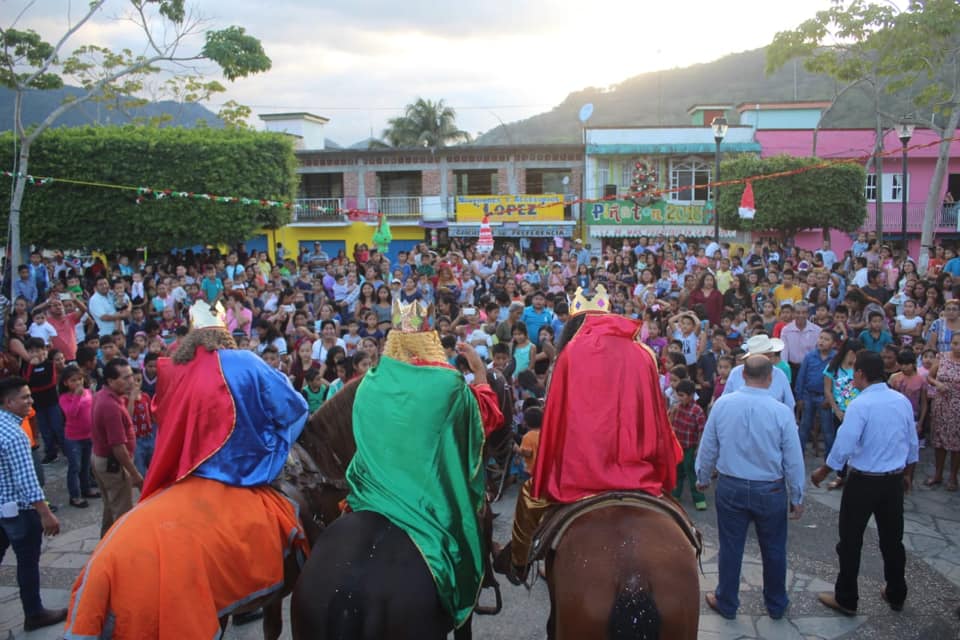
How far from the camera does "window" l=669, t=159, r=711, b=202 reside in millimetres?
33594

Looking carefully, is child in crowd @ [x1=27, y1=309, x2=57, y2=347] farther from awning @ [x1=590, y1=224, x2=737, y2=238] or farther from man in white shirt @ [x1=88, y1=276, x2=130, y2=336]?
awning @ [x1=590, y1=224, x2=737, y2=238]

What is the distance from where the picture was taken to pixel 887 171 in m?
34.4

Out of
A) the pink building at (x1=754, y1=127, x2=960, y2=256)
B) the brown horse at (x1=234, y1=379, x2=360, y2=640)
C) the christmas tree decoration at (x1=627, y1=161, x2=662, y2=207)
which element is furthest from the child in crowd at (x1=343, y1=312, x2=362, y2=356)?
the pink building at (x1=754, y1=127, x2=960, y2=256)

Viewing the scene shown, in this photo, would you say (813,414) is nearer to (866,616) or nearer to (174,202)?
(866,616)

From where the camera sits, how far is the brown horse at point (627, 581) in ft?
11.5

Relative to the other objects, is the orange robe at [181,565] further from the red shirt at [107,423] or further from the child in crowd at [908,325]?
the child in crowd at [908,325]

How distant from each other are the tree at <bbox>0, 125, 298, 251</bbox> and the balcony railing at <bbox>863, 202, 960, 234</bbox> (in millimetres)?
27566

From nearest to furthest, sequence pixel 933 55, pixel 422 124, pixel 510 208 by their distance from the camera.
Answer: pixel 933 55 < pixel 510 208 < pixel 422 124

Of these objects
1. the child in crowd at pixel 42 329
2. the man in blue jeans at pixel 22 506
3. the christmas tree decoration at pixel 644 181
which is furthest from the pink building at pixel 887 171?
the man in blue jeans at pixel 22 506

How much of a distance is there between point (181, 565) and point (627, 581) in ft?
7.36

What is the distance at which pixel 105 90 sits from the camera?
2614 cm

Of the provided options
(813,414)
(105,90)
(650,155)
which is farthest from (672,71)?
(813,414)

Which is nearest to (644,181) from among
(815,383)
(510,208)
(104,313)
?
(510,208)

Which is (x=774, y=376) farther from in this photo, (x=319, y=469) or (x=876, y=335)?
(x=319, y=469)
